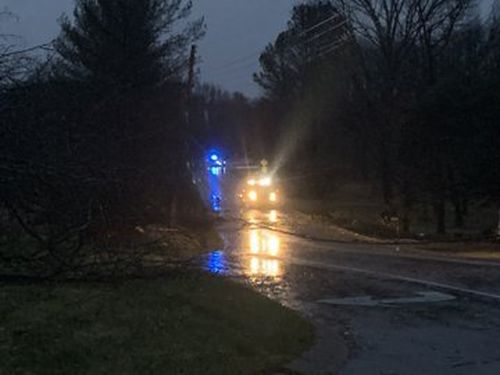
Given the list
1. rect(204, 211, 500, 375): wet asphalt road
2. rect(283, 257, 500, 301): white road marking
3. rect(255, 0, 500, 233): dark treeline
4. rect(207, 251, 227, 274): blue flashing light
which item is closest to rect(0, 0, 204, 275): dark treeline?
rect(204, 211, 500, 375): wet asphalt road

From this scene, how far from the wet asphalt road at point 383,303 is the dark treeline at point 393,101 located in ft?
22.6

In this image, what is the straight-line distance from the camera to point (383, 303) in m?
13.9

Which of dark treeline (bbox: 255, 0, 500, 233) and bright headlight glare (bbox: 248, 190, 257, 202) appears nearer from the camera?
dark treeline (bbox: 255, 0, 500, 233)

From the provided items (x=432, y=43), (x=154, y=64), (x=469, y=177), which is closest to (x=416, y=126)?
(x=469, y=177)

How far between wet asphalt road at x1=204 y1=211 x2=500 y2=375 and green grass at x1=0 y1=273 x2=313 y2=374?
0.56 meters

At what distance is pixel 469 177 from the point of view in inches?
1176

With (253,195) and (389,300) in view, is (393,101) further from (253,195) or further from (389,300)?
(389,300)

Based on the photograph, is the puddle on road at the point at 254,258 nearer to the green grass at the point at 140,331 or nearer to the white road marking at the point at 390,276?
the white road marking at the point at 390,276

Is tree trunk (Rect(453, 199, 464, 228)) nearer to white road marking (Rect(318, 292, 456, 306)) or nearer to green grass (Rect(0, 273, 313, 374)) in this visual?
white road marking (Rect(318, 292, 456, 306))

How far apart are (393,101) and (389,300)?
30672 mm

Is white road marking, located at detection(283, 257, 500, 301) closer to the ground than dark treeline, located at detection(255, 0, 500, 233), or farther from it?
closer to the ground

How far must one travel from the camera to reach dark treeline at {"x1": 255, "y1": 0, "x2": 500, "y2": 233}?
30438 millimetres

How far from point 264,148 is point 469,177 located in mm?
56371

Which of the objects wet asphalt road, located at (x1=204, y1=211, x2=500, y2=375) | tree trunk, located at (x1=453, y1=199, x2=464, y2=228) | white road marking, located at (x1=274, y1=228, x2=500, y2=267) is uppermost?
tree trunk, located at (x1=453, y1=199, x2=464, y2=228)
